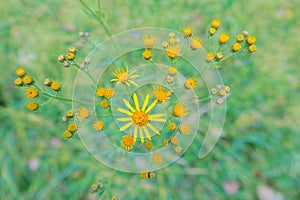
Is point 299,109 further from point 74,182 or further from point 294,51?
point 74,182

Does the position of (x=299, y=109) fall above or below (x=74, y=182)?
above

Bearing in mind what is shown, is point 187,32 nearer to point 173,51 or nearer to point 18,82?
point 173,51

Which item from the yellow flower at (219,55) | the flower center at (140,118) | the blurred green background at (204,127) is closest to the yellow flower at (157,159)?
the flower center at (140,118)

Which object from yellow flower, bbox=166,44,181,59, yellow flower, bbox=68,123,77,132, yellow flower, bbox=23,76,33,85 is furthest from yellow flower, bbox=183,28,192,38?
yellow flower, bbox=23,76,33,85

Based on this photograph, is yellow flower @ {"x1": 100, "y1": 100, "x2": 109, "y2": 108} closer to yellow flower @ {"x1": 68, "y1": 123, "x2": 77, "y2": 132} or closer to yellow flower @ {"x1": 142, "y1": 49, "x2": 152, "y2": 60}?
yellow flower @ {"x1": 68, "y1": 123, "x2": 77, "y2": 132}

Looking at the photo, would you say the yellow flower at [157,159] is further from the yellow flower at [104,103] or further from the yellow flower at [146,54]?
the yellow flower at [146,54]

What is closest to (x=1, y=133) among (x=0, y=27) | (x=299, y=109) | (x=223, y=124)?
(x=0, y=27)
